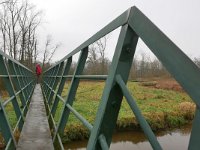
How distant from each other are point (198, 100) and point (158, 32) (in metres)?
0.44

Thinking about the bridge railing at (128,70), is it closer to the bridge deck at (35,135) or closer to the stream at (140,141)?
the bridge deck at (35,135)

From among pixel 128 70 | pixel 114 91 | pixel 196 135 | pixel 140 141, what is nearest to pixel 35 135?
pixel 114 91

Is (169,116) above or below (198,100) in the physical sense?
below


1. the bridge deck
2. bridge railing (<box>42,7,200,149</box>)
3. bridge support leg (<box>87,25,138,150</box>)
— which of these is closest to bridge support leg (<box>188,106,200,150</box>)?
bridge railing (<box>42,7,200,149</box>)

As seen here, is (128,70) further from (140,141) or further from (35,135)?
(140,141)

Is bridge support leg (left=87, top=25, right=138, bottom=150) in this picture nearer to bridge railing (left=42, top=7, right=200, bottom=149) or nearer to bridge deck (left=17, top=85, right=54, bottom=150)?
bridge railing (left=42, top=7, right=200, bottom=149)

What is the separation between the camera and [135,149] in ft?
32.2

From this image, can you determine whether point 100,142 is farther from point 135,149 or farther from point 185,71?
point 135,149

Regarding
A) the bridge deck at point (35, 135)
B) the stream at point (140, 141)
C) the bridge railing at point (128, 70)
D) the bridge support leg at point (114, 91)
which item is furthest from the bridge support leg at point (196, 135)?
the stream at point (140, 141)

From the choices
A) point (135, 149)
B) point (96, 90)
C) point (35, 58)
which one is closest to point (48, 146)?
point (135, 149)

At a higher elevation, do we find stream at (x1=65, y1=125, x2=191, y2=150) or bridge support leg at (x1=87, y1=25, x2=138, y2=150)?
bridge support leg at (x1=87, y1=25, x2=138, y2=150)

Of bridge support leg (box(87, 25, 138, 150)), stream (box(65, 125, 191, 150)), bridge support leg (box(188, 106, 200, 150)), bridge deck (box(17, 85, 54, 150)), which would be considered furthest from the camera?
stream (box(65, 125, 191, 150))

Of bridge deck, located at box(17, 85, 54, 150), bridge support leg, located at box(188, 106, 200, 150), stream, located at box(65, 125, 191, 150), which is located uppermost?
bridge support leg, located at box(188, 106, 200, 150)

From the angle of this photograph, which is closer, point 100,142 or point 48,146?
point 100,142
